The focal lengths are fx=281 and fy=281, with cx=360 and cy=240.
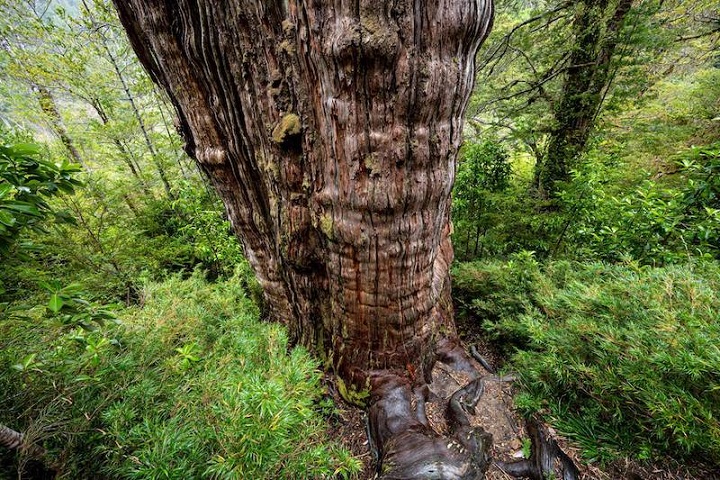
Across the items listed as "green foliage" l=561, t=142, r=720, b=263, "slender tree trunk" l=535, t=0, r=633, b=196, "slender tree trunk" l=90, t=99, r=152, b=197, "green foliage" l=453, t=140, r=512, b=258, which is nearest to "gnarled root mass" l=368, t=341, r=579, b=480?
"green foliage" l=561, t=142, r=720, b=263

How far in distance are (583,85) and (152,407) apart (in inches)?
223

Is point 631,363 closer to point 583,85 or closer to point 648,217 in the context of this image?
point 648,217

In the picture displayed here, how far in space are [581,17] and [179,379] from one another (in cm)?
587

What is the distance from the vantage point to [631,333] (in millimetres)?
1961

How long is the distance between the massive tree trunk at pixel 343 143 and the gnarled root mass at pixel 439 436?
0.06 feet

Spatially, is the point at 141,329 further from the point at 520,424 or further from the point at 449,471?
the point at 520,424

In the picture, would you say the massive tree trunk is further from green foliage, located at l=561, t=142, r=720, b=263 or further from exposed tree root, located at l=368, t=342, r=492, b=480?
green foliage, located at l=561, t=142, r=720, b=263

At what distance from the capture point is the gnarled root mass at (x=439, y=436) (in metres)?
1.86

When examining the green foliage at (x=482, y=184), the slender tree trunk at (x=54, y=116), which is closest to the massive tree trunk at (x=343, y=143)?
the green foliage at (x=482, y=184)

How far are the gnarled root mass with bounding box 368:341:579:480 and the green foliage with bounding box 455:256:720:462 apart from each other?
0.28m

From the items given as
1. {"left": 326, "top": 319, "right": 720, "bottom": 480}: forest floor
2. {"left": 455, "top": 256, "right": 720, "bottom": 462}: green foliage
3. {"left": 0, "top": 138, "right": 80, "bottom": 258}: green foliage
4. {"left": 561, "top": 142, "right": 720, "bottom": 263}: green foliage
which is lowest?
{"left": 326, "top": 319, "right": 720, "bottom": 480}: forest floor

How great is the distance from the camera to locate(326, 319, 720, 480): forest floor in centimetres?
169

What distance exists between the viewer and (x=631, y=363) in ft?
6.03

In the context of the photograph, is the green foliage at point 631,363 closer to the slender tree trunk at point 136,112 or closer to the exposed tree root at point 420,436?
the exposed tree root at point 420,436
